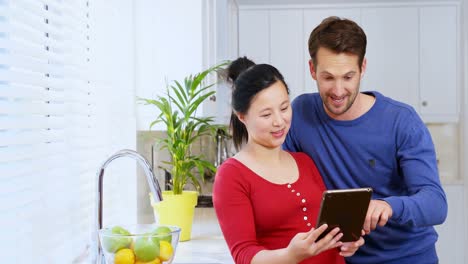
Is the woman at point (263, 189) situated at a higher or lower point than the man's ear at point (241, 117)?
lower

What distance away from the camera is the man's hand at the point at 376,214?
153 centimetres

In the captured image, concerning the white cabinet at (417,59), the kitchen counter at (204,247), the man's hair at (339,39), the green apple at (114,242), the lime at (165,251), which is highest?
the white cabinet at (417,59)

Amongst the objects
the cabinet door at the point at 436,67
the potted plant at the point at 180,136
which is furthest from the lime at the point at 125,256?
the cabinet door at the point at 436,67

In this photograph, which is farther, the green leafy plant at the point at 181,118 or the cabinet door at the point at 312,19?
the cabinet door at the point at 312,19

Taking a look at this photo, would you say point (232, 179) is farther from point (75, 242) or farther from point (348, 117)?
point (75, 242)

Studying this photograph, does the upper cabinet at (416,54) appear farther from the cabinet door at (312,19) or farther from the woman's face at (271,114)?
the woman's face at (271,114)

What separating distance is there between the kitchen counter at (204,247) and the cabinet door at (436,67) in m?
2.81

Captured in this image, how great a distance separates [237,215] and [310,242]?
0.20 meters

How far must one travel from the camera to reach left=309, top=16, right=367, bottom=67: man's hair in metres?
1.70

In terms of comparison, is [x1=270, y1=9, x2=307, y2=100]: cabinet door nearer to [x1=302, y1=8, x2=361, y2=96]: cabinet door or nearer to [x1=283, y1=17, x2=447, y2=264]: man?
[x1=302, y1=8, x2=361, y2=96]: cabinet door

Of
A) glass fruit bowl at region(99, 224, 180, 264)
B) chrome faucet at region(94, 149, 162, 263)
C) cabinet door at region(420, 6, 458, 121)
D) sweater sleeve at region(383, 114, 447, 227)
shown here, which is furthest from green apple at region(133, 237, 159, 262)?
cabinet door at region(420, 6, 458, 121)

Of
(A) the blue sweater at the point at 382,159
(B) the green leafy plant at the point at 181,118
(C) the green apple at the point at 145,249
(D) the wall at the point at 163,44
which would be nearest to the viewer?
(C) the green apple at the point at 145,249

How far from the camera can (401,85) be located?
17.6ft

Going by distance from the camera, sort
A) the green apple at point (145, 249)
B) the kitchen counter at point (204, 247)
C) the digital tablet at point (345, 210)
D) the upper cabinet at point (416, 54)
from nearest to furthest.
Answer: the digital tablet at point (345, 210), the green apple at point (145, 249), the kitchen counter at point (204, 247), the upper cabinet at point (416, 54)
